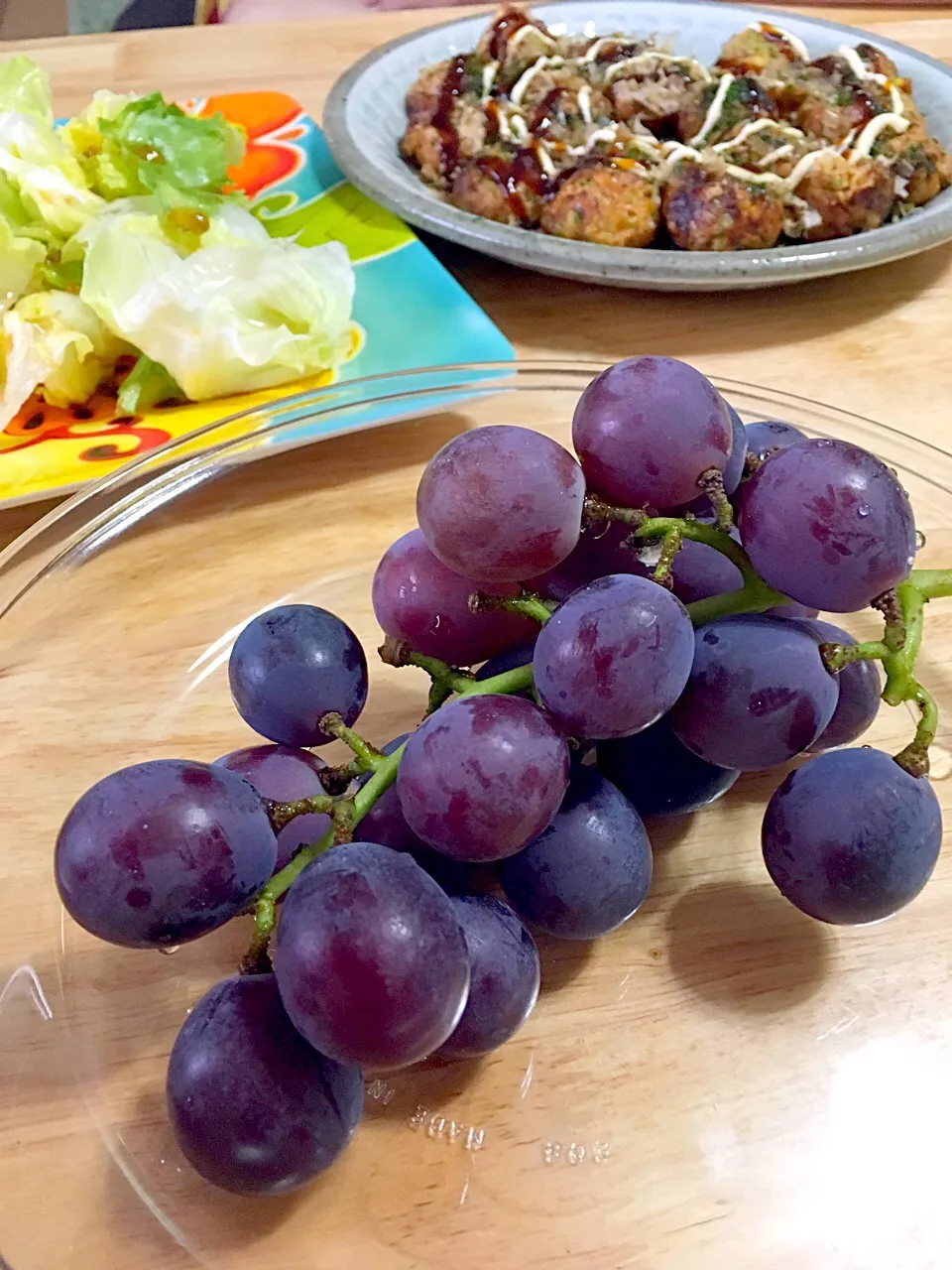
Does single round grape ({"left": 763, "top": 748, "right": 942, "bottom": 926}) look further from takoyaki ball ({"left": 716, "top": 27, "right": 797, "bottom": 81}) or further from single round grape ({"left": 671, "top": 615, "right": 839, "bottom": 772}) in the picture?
takoyaki ball ({"left": 716, "top": 27, "right": 797, "bottom": 81})

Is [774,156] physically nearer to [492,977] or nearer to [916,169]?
[916,169]

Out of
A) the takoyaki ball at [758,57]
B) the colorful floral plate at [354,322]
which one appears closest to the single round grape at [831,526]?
the colorful floral plate at [354,322]

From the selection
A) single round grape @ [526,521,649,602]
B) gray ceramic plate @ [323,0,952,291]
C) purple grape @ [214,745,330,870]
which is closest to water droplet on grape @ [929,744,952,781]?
single round grape @ [526,521,649,602]

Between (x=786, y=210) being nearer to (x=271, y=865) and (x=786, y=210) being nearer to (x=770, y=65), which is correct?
(x=770, y=65)

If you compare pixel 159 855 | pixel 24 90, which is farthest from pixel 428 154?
pixel 159 855

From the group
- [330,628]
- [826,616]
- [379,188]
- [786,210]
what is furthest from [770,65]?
[330,628]
